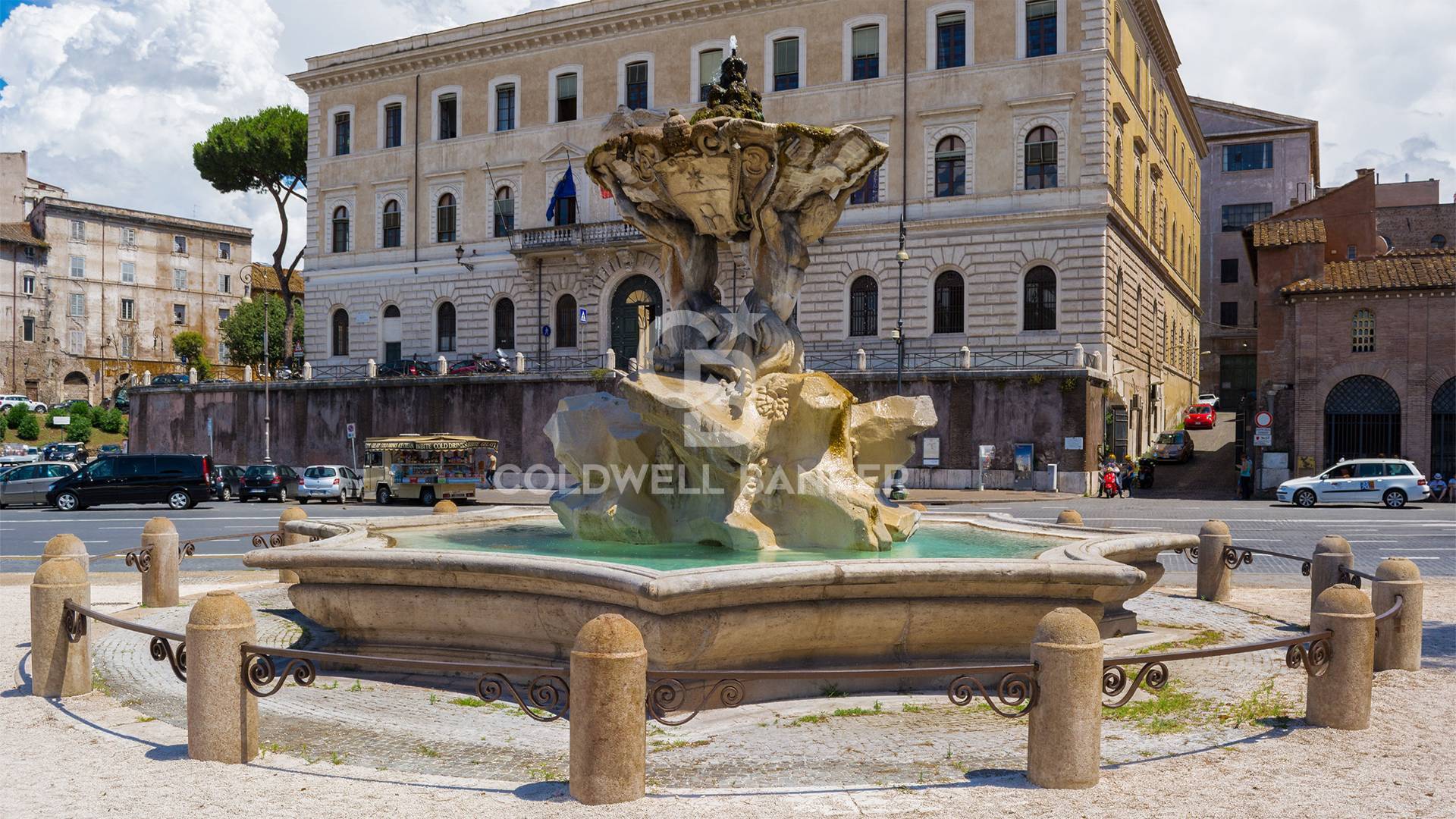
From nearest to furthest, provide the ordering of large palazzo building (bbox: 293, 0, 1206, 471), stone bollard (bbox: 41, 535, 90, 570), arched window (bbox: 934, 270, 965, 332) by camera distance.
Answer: stone bollard (bbox: 41, 535, 90, 570), large palazzo building (bbox: 293, 0, 1206, 471), arched window (bbox: 934, 270, 965, 332)

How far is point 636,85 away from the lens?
44.2 m

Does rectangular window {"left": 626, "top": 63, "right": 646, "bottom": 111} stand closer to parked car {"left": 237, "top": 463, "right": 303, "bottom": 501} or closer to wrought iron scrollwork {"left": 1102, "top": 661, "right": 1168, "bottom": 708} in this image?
parked car {"left": 237, "top": 463, "right": 303, "bottom": 501}

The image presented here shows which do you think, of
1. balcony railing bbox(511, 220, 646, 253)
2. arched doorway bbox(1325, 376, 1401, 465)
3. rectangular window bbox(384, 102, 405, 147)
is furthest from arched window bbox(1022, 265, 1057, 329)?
rectangular window bbox(384, 102, 405, 147)

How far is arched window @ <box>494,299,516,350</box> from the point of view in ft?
153

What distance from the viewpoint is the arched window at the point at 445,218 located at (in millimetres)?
48219

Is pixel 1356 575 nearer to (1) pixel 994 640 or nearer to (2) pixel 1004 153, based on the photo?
(1) pixel 994 640

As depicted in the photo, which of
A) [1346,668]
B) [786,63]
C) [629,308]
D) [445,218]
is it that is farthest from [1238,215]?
[1346,668]

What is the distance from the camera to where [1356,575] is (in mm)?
9789

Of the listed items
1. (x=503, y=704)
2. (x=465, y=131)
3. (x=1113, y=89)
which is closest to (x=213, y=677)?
(x=503, y=704)

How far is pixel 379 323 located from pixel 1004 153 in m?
27.2

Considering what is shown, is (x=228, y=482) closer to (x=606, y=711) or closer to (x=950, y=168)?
(x=950, y=168)

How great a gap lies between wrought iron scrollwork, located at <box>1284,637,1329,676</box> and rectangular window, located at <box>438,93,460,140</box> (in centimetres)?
4585

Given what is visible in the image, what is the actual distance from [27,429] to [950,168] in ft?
164

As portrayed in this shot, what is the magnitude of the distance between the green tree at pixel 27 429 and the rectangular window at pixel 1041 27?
2092 inches
